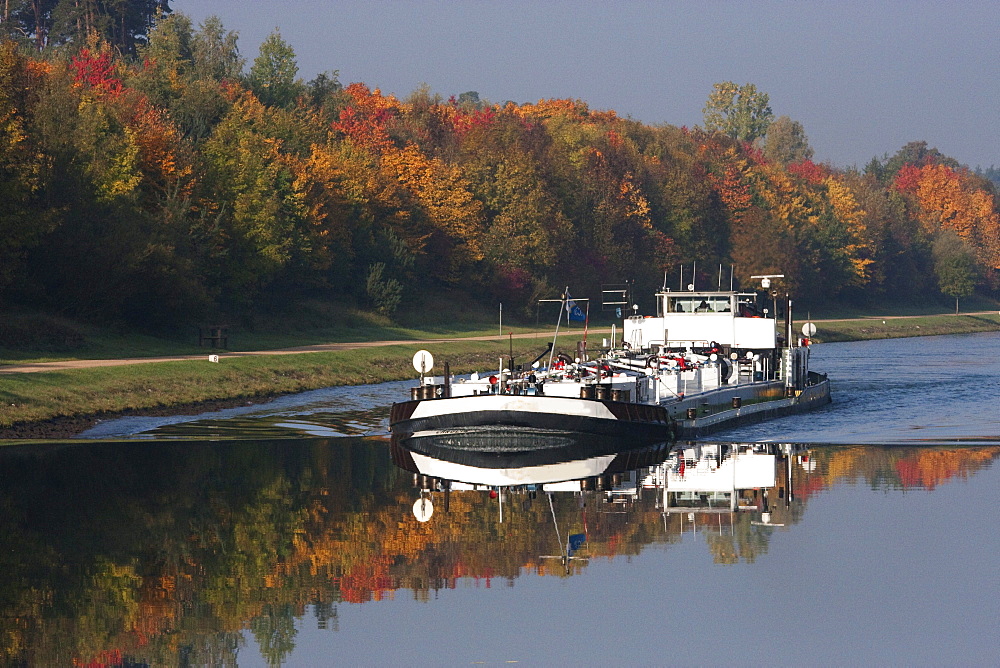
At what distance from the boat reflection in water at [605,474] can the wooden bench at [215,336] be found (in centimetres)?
3043

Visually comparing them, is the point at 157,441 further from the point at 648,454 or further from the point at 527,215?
the point at 527,215

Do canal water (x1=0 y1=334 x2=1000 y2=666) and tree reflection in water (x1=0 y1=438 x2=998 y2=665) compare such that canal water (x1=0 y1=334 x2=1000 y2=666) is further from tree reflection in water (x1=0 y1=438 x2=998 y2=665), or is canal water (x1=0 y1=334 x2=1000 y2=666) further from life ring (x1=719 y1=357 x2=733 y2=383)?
life ring (x1=719 y1=357 x2=733 y2=383)

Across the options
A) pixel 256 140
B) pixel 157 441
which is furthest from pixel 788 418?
pixel 256 140

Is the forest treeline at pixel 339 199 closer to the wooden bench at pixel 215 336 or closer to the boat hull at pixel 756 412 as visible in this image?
the wooden bench at pixel 215 336

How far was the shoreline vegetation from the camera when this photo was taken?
45438 mm

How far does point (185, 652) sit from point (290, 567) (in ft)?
17.2

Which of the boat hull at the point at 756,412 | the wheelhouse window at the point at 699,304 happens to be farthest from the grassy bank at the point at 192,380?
the boat hull at the point at 756,412

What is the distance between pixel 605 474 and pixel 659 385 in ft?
44.0

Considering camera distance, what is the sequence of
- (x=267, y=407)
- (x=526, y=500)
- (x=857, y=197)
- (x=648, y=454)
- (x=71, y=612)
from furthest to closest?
(x=857, y=197) < (x=267, y=407) < (x=648, y=454) < (x=526, y=500) < (x=71, y=612)

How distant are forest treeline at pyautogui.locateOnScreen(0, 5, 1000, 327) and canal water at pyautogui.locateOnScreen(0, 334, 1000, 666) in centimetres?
2590

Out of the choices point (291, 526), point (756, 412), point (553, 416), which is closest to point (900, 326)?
point (756, 412)

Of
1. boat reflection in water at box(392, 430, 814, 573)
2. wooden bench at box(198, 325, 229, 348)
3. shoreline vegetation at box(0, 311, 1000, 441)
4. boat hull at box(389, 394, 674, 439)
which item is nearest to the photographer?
boat reflection in water at box(392, 430, 814, 573)

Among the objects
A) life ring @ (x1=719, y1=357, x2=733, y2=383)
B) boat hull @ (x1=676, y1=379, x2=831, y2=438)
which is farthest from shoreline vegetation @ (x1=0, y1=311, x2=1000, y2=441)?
life ring @ (x1=719, y1=357, x2=733, y2=383)

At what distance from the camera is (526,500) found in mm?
29969
